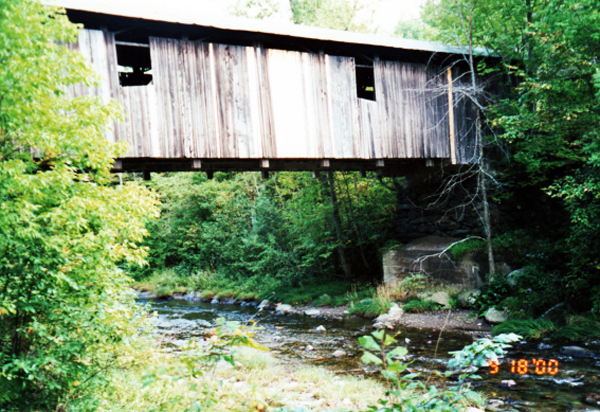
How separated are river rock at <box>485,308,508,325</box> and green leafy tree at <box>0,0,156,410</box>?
664 cm

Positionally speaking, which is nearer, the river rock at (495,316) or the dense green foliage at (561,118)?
the dense green foliage at (561,118)

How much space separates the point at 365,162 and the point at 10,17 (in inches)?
283

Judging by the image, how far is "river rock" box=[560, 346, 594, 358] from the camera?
20.2 feet

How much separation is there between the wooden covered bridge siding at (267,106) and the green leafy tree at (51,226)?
2.95 meters

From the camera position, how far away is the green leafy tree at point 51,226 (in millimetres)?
3102

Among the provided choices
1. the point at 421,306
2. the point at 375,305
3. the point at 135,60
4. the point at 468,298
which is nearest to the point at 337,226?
the point at 375,305

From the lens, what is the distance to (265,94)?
7.85 meters

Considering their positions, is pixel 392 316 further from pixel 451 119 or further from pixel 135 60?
pixel 135 60

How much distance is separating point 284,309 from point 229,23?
23.0ft

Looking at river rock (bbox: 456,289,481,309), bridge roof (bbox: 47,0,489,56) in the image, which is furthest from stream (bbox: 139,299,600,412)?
bridge roof (bbox: 47,0,489,56)

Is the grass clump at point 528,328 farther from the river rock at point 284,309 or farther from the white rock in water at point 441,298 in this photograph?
the river rock at point 284,309

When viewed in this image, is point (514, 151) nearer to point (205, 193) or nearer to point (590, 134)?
point (590, 134)

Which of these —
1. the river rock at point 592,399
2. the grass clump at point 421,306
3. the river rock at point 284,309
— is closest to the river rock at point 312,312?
the river rock at point 284,309

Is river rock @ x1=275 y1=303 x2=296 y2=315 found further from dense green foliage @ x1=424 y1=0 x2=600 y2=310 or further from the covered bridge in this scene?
dense green foliage @ x1=424 y1=0 x2=600 y2=310
